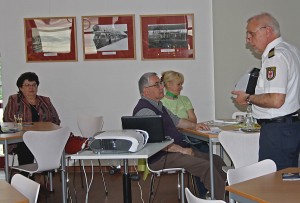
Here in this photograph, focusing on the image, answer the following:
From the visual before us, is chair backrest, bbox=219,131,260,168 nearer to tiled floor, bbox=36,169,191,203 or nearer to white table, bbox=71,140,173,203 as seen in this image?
white table, bbox=71,140,173,203

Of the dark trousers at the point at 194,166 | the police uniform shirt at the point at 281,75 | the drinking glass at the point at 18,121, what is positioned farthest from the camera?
the drinking glass at the point at 18,121

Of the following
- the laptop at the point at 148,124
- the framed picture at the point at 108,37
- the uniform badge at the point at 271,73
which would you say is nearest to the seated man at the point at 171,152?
the laptop at the point at 148,124

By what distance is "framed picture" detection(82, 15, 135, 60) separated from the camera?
6.79 metres

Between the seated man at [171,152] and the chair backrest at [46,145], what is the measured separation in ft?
2.53

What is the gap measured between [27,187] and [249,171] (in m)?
1.23

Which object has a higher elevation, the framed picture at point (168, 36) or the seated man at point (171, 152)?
the framed picture at point (168, 36)

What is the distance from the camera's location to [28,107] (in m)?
6.01

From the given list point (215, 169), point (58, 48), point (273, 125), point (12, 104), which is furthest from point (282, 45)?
point (58, 48)

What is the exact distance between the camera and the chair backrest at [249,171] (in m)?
2.76

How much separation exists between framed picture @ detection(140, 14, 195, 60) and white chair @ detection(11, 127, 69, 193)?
237 centimetres

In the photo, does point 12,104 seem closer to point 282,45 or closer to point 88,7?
point 88,7

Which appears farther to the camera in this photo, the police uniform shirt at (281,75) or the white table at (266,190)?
the police uniform shirt at (281,75)

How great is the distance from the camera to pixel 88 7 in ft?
22.5

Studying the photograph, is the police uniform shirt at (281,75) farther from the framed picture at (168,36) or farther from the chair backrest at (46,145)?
the framed picture at (168,36)
